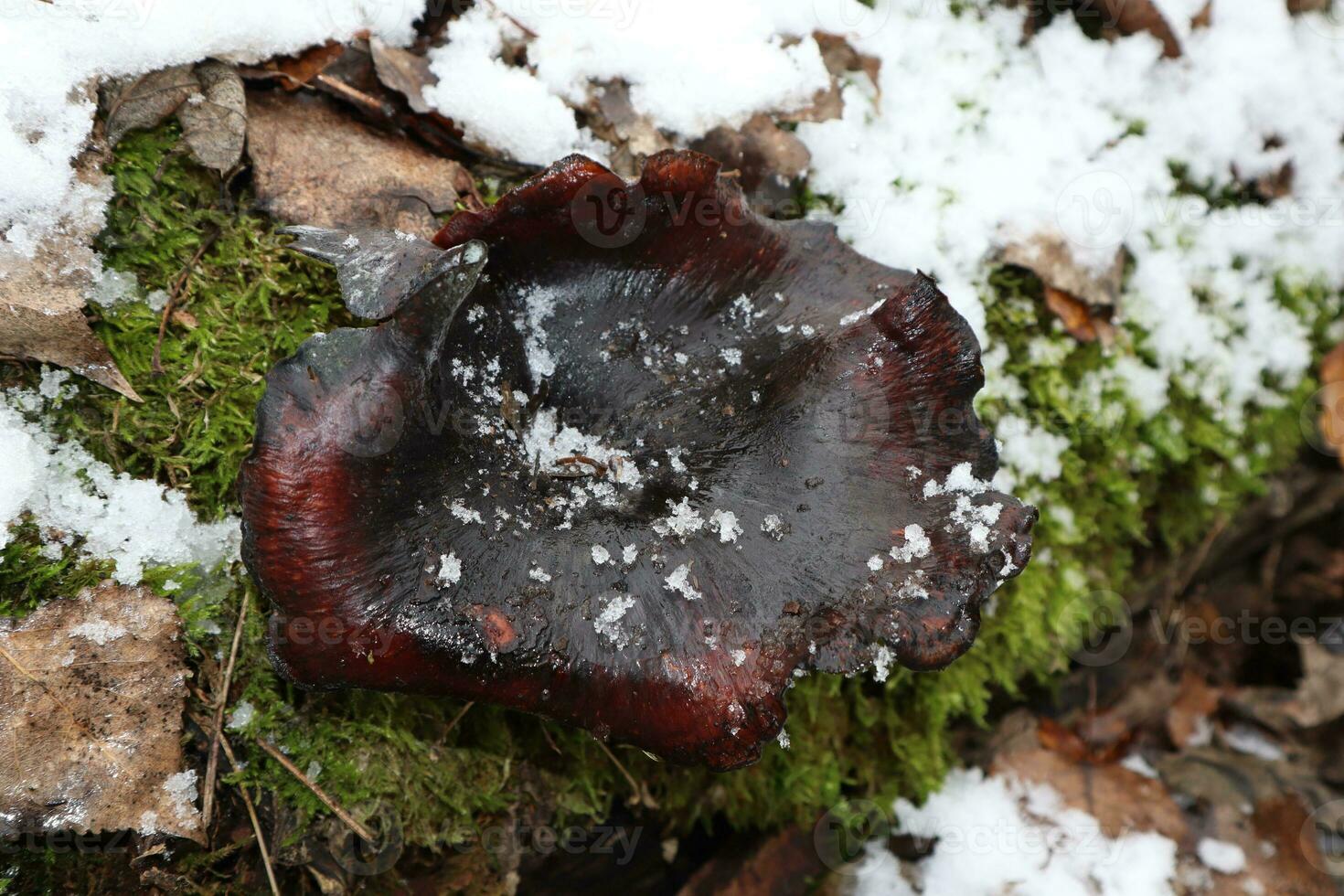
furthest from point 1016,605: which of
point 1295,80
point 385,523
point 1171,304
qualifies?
point 1295,80

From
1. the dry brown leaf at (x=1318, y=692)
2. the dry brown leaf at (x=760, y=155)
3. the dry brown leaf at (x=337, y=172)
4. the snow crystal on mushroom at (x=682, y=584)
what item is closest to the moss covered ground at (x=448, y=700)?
the dry brown leaf at (x=337, y=172)

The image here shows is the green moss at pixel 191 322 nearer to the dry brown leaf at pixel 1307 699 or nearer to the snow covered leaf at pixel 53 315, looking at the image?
the snow covered leaf at pixel 53 315

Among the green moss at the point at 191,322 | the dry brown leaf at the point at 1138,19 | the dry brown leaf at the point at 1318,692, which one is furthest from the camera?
the dry brown leaf at the point at 1318,692

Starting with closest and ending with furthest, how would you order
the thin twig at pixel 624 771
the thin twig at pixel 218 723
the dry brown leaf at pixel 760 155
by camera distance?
the thin twig at pixel 218 723
the thin twig at pixel 624 771
the dry brown leaf at pixel 760 155

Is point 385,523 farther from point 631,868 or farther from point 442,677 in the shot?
point 631,868

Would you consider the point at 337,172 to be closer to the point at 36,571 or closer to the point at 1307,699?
the point at 36,571

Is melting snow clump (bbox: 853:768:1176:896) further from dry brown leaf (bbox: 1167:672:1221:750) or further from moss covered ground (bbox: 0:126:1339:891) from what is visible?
dry brown leaf (bbox: 1167:672:1221:750)

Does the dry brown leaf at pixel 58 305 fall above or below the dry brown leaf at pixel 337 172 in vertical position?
below

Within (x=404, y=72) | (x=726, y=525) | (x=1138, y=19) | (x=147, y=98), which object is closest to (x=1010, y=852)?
(x=726, y=525)
